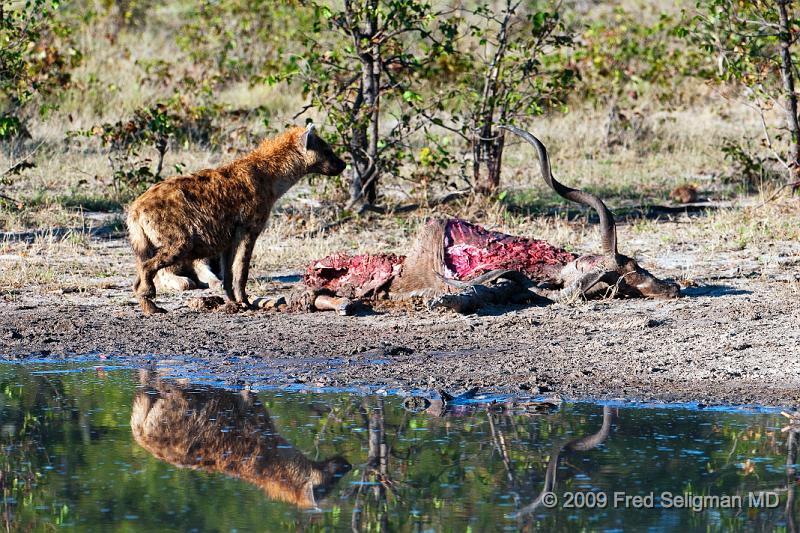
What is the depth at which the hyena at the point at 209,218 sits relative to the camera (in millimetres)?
8562

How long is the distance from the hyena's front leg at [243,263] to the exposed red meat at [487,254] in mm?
1457

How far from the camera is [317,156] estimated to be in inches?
386

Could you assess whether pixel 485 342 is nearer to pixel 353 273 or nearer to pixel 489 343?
pixel 489 343

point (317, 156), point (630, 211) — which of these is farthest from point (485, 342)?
point (630, 211)

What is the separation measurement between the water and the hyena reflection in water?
0.04ft

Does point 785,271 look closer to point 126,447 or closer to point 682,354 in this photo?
point 682,354

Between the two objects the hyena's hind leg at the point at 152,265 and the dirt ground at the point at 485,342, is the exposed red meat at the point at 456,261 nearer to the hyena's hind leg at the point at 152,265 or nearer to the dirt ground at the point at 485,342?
the dirt ground at the point at 485,342

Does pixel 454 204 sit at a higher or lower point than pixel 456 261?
higher

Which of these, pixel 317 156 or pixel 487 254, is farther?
pixel 317 156

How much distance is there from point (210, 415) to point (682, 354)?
2806mm

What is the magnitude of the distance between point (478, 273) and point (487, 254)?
17 centimetres

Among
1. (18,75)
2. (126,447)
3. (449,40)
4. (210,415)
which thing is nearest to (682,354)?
(210,415)

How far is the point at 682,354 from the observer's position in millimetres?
7266

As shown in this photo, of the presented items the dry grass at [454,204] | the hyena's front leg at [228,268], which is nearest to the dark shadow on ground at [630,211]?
the dry grass at [454,204]
